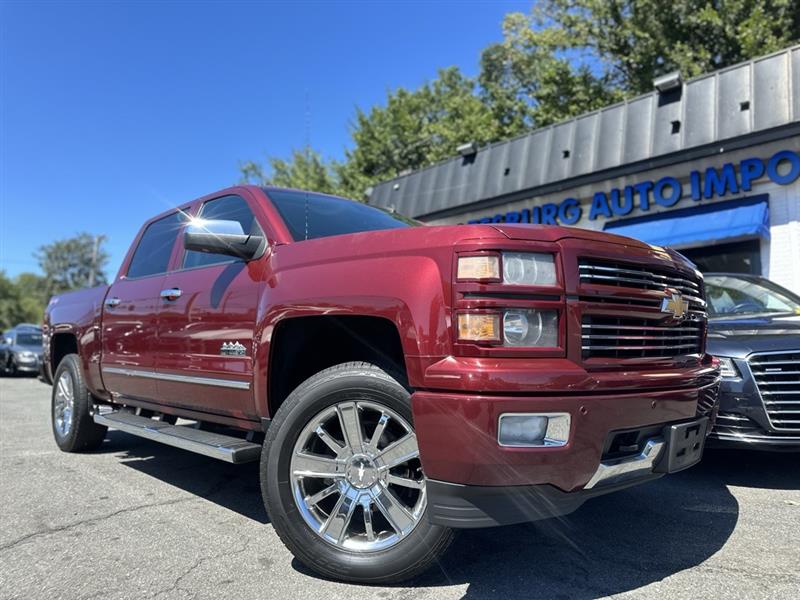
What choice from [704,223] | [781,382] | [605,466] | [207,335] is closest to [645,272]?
[605,466]

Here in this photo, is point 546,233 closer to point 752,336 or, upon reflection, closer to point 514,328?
point 514,328

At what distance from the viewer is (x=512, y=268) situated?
2262 mm

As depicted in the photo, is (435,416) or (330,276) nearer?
(435,416)

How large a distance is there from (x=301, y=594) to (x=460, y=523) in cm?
84

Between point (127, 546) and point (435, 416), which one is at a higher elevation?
point (435, 416)

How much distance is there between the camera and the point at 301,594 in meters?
2.45

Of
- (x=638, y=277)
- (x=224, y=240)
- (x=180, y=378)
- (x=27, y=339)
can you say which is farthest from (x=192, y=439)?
(x=27, y=339)

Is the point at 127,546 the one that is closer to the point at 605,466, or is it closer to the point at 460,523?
the point at 460,523

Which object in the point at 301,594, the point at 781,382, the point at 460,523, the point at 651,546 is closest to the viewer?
the point at 460,523

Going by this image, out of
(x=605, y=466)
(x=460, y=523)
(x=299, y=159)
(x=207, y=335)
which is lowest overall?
(x=460, y=523)

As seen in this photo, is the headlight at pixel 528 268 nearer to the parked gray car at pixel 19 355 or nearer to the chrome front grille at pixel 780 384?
the chrome front grille at pixel 780 384

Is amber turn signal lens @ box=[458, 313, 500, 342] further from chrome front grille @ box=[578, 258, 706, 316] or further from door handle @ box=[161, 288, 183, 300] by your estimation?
door handle @ box=[161, 288, 183, 300]

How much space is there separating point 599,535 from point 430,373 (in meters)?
1.62

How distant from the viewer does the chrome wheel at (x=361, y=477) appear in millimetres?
2488
